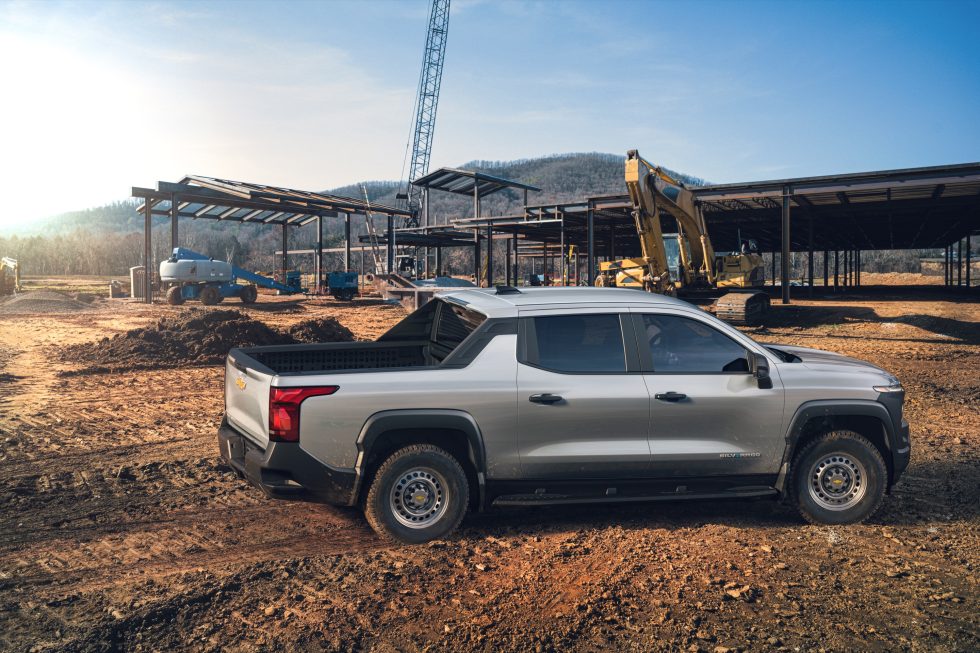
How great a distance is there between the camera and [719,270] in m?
23.7

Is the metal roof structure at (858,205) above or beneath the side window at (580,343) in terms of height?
above

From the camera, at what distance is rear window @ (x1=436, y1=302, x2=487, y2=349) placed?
525 centimetres

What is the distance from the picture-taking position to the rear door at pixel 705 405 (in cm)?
493

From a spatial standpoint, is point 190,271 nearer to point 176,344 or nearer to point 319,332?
point 319,332

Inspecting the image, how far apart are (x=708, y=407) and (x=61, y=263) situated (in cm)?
10474

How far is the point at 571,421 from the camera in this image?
4.80 meters

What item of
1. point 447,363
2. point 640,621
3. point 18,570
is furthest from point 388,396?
point 18,570

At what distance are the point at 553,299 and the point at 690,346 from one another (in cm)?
109

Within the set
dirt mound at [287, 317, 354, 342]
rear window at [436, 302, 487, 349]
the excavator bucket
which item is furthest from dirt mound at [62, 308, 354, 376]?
the excavator bucket

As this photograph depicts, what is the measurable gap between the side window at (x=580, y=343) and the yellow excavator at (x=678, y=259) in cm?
1392

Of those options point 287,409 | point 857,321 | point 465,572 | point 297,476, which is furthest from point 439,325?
point 857,321

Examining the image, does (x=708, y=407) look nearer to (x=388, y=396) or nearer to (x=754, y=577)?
(x=754, y=577)

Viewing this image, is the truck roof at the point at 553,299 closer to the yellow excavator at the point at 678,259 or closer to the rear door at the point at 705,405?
the rear door at the point at 705,405

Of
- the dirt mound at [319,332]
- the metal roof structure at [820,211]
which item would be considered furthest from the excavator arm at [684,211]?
the dirt mound at [319,332]
